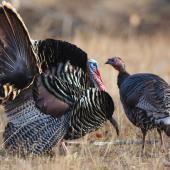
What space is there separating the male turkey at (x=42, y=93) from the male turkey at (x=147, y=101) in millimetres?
231

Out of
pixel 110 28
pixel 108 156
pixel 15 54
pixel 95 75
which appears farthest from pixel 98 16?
pixel 108 156

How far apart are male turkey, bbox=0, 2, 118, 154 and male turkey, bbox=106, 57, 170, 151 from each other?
0.76 feet

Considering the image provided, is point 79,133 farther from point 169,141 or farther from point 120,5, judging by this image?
point 120,5

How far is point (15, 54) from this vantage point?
22.4ft

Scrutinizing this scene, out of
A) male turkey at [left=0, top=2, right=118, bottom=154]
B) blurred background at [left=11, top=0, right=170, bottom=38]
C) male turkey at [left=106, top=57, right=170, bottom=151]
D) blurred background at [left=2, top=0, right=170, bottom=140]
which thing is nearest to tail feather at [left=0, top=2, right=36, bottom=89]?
male turkey at [left=0, top=2, right=118, bottom=154]

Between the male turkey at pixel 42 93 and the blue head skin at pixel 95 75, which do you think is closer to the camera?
the male turkey at pixel 42 93

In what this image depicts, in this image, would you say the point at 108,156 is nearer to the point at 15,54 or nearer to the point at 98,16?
the point at 15,54

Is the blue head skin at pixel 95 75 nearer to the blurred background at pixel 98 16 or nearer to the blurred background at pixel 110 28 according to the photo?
the blurred background at pixel 110 28

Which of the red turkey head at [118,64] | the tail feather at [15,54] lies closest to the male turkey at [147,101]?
the red turkey head at [118,64]

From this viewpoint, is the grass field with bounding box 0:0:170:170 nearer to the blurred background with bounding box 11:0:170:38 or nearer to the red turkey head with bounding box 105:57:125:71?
the red turkey head with bounding box 105:57:125:71

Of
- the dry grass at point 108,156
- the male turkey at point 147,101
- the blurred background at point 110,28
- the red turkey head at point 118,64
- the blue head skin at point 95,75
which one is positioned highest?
the blurred background at point 110,28

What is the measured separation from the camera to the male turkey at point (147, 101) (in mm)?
6570

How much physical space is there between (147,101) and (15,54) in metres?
1.20

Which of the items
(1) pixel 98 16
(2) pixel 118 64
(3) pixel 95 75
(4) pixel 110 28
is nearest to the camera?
(3) pixel 95 75
